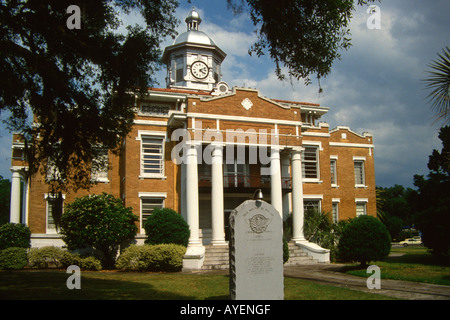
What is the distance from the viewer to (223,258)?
68.4ft

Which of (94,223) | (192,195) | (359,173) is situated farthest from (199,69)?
(94,223)

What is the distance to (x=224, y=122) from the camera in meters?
23.5

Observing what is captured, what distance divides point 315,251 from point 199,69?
19.0m

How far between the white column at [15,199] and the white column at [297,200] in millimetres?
16322

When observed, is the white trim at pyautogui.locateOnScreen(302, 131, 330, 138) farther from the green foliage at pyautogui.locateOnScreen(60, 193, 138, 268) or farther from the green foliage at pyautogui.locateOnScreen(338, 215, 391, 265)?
the green foliage at pyautogui.locateOnScreen(60, 193, 138, 268)

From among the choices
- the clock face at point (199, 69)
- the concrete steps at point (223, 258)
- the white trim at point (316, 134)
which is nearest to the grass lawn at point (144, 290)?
the concrete steps at point (223, 258)

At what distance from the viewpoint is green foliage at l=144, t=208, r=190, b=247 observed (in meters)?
21.0

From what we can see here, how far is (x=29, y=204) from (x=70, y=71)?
14.7m

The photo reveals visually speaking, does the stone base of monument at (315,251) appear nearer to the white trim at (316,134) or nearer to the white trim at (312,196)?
the white trim at (312,196)

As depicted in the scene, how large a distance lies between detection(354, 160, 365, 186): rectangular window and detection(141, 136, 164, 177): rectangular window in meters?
15.3

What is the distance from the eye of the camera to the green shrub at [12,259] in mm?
19734

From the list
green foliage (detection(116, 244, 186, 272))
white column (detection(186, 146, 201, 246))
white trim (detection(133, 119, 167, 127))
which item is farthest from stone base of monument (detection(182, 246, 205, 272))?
white trim (detection(133, 119, 167, 127))

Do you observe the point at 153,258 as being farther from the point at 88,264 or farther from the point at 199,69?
the point at 199,69
